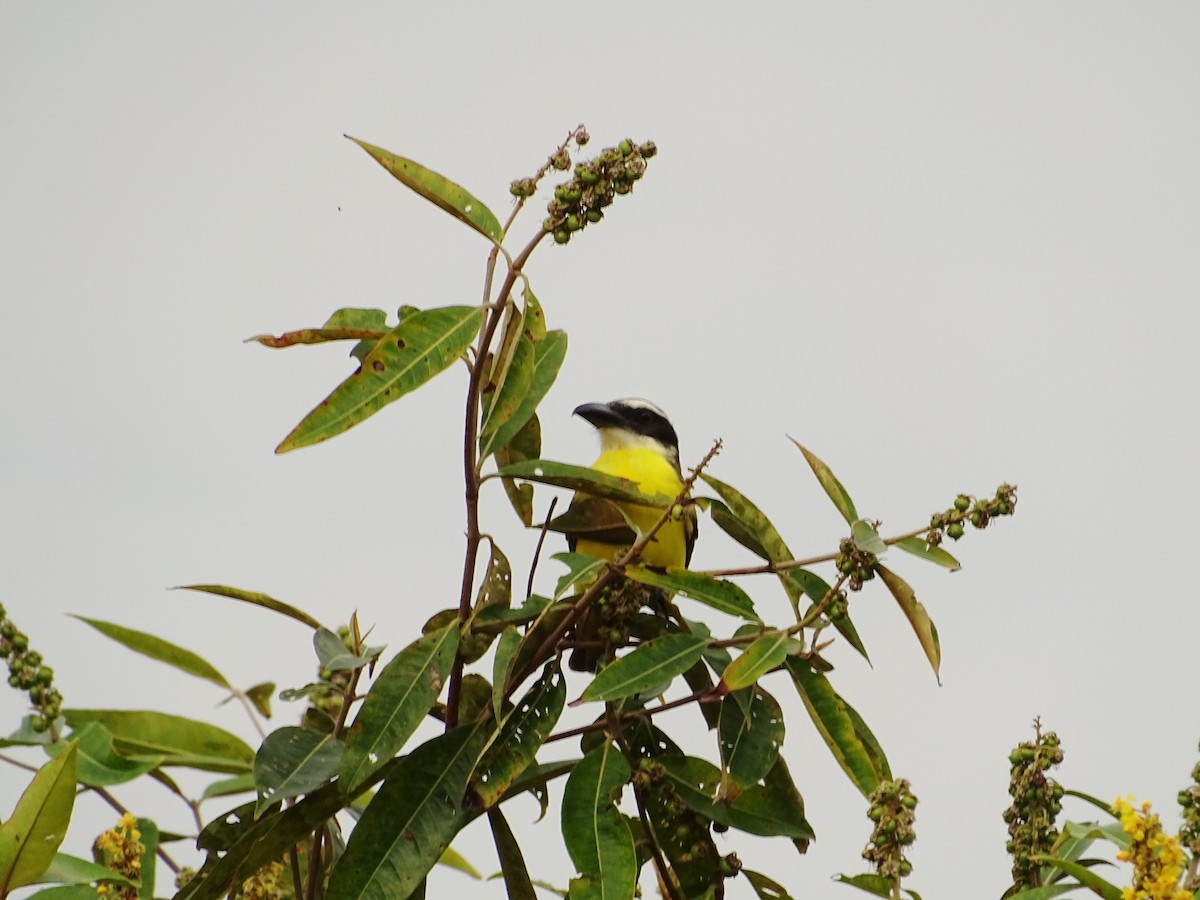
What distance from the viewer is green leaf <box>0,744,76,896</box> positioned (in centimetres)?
246

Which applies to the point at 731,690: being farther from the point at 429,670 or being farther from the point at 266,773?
the point at 266,773

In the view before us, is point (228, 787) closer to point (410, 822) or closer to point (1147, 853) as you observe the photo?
point (410, 822)

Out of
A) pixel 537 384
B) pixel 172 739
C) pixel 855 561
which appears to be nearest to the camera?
pixel 855 561

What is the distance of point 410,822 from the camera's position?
267 centimetres

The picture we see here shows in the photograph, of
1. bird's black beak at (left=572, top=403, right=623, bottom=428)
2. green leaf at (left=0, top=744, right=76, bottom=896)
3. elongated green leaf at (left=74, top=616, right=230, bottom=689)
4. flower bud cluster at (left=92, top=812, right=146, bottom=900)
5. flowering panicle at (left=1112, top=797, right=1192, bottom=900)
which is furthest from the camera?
bird's black beak at (left=572, top=403, right=623, bottom=428)

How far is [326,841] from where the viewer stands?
9.70 ft

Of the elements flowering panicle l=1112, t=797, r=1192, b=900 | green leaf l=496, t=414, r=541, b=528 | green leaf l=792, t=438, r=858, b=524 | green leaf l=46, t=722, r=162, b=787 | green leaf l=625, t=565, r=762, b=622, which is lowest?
flowering panicle l=1112, t=797, r=1192, b=900

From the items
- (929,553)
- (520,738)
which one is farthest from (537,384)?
(929,553)

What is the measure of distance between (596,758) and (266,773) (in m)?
0.54

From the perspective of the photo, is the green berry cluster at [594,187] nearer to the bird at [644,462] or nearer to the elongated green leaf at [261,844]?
the elongated green leaf at [261,844]

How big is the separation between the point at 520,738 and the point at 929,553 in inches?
29.1

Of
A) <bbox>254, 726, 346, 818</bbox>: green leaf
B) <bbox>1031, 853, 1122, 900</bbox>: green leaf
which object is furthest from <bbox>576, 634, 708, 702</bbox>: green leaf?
<bbox>1031, 853, 1122, 900</bbox>: green leaf

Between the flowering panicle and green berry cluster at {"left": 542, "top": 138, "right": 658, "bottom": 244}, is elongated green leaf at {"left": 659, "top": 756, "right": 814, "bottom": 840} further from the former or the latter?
green berry cluster at {"left": 542, "top": 138, "right": 658, "bottom": 244}

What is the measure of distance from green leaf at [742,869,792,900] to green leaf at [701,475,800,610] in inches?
21.2
